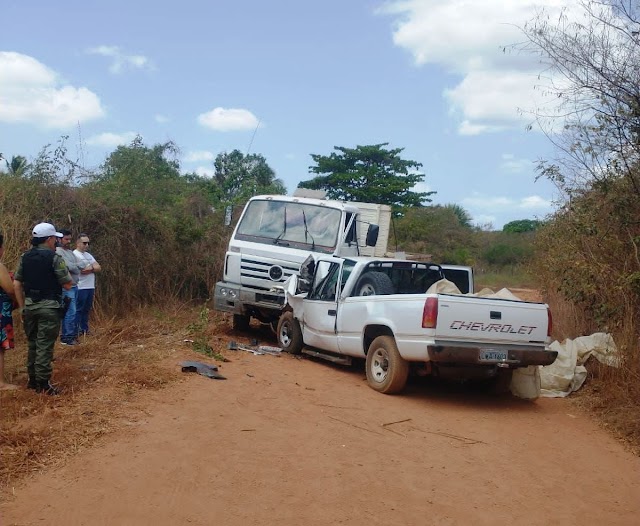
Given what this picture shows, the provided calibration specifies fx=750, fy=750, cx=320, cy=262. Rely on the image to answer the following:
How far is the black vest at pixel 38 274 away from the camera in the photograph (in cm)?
727

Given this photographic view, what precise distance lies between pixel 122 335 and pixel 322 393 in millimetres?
4055

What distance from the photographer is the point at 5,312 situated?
7.32 meters

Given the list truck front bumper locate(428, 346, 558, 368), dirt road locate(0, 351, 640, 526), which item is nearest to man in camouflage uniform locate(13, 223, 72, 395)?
dirt road locate(0, 351, 640, 526)

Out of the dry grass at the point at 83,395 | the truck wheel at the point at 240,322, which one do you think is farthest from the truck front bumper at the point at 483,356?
the truck wheel at the point at 240,322

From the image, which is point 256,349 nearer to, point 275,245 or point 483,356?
point 275,245

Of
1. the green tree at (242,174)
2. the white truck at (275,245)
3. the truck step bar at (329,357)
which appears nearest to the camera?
the truck step bar at (329,357)

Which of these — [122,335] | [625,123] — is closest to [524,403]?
[625,123]

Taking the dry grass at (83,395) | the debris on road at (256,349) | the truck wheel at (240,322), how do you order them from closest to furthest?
the dry grass at (83,395) → the debris on road at (256,349) → the truck wheel at (240,322)

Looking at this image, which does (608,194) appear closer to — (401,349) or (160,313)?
(401,349)

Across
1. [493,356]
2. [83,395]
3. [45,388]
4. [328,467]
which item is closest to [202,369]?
[83,395]

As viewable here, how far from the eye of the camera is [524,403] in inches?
366

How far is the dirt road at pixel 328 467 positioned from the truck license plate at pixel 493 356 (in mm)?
637

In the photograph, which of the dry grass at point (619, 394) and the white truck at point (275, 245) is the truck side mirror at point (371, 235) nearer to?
the white truck at point (275, 245)

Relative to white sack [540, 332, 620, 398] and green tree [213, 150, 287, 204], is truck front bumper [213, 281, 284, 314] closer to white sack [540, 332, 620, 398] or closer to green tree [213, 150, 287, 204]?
white sack [540, 332, 620, 398]
